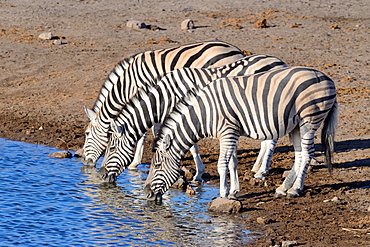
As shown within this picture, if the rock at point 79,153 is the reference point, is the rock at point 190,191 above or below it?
below

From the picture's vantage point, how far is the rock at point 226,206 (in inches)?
364

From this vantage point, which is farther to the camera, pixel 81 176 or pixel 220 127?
pixel 81 176

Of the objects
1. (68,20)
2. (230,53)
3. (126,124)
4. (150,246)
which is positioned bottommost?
(150,246)

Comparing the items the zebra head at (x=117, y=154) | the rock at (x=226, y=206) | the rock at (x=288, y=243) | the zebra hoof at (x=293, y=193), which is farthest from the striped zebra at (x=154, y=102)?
the rock at (x=288, y=243)

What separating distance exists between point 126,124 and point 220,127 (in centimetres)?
197

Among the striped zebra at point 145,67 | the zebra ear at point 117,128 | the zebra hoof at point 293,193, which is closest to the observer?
the zebra hoof at point 293,193

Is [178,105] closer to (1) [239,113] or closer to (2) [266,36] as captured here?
(1) [239,113]

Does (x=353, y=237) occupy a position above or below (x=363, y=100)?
below

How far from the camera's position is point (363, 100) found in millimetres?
15078

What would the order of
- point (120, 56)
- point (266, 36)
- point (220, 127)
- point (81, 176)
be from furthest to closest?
point (266, 36) → point (120, 56) → point (81, 176) → point (220, 127)

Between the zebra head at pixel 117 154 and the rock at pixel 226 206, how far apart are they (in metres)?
1.99

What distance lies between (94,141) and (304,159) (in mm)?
3986

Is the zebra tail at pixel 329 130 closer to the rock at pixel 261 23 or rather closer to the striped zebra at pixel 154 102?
the striped zebra at pixel 154 102

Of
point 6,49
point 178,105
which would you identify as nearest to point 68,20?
point 6,49
